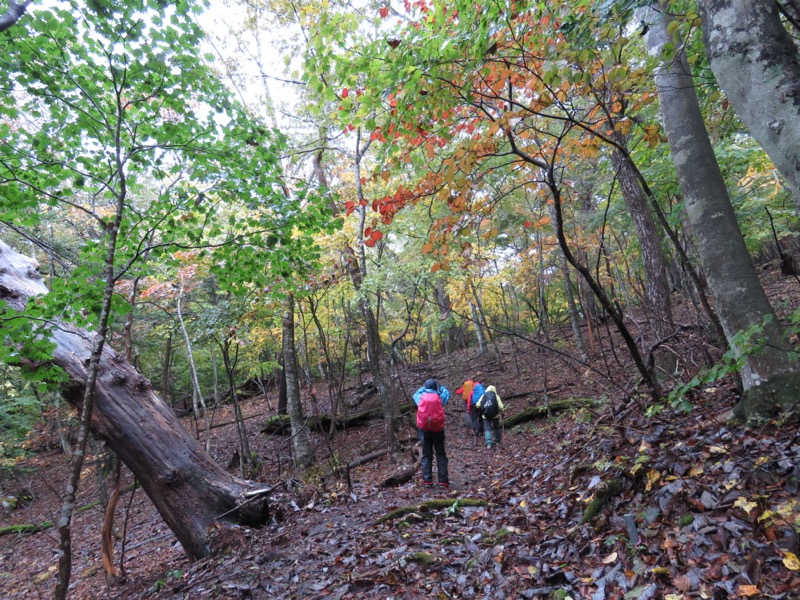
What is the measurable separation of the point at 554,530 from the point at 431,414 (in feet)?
9.52

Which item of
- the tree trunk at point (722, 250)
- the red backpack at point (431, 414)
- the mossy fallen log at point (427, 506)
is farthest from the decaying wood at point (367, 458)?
the tree trunk at point (722, 250)

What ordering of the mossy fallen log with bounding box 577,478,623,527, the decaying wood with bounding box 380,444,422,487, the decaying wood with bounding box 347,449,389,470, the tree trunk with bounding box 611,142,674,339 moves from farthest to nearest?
1. the decaying wood with bounding box 347,449,389,470
2. the tree trunk with bounding box 611,142,674,339
3. the decaying wood with bounding box 380,444,422,487
4. the mossy fallen log with bounding box 577,478,623,527

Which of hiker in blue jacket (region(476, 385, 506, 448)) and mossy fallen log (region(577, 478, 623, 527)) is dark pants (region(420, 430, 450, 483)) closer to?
hiker in blue jacket (region(476, 385, 506, 448))

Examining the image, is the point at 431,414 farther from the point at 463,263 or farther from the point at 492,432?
the point at 492,432

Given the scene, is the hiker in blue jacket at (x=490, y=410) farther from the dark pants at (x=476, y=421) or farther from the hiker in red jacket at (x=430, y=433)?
the hiker in red jacket at (x=430, y=433)

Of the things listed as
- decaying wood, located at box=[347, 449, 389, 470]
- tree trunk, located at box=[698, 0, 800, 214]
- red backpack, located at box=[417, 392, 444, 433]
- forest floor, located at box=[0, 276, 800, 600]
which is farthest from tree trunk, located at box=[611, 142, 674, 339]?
decaying wood, located at box=[347, 449, 389, 470]

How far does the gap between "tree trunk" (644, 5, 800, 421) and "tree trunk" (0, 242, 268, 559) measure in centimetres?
596

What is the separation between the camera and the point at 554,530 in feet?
11.5

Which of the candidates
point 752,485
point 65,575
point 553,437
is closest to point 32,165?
point 65,575

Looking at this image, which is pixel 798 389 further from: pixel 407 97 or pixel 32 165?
pixel 32 165

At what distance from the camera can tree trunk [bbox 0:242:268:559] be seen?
4957 millimetres

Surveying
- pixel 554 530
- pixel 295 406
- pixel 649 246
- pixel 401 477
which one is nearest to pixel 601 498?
pixel 554 530

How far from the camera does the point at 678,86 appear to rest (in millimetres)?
3418

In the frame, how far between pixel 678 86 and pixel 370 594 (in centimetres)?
526
